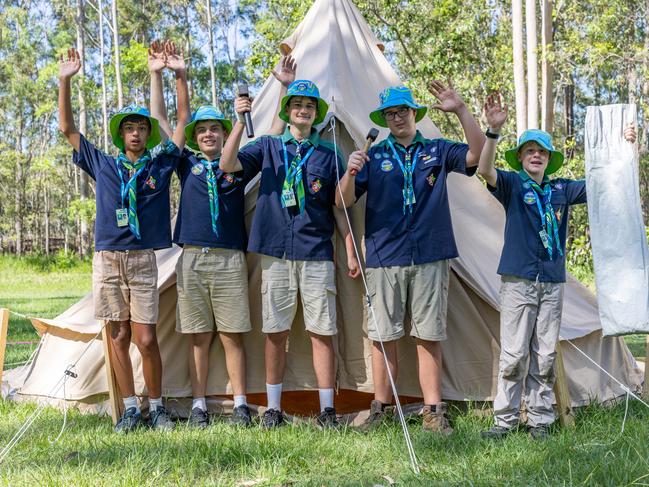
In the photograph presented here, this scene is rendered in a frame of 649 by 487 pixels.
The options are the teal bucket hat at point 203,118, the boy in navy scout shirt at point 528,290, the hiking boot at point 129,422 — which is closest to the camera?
the boy in navy scout shirt at point 528,290

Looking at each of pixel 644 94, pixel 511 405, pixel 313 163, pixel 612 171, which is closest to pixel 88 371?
pixel 313 163

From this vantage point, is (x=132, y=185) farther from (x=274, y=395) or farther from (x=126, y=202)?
(x=274, y=395)

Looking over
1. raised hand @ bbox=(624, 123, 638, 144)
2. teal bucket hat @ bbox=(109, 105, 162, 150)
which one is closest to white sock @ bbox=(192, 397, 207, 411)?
teal bucket hat @ bbox=(109, 105, 162, 150)

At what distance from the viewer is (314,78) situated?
4973 mm

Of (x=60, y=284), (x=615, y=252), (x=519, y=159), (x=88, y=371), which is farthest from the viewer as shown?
(x=60, y=284)

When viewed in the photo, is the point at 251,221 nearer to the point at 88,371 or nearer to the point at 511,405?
the point at 88,371

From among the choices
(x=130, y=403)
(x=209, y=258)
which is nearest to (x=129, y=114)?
(x=209, y=258)

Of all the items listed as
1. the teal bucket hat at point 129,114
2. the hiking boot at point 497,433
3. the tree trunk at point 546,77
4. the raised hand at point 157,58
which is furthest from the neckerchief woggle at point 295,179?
the tree trunk at point 546,77

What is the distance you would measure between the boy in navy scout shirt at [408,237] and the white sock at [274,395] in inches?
22.2

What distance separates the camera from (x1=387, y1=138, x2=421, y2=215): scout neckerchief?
4.17 metres

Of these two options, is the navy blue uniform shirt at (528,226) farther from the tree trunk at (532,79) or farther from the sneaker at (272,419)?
the tree trunk at (532,79)

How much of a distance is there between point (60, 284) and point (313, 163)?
1406cm

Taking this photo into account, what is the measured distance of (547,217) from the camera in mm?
3959

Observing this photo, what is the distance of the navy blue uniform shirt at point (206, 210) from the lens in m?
4.34
